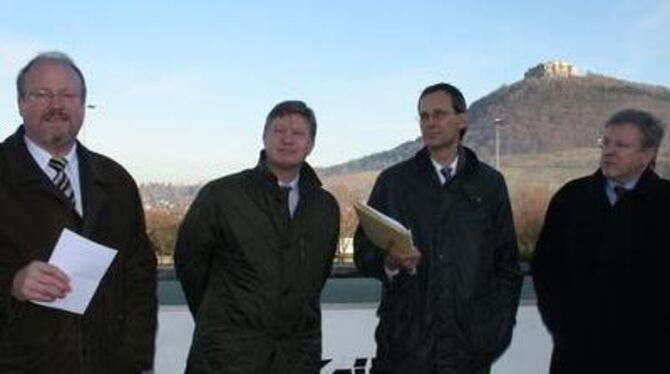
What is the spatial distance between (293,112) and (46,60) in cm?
115

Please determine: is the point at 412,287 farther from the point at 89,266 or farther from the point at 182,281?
the point at 89,266

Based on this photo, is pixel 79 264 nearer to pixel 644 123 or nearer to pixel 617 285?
pixel 617 285

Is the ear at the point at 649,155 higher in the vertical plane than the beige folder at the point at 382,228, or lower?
higher

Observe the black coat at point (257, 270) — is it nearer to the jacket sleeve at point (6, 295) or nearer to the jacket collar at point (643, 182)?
the jacket sleeve at point (6, 295)

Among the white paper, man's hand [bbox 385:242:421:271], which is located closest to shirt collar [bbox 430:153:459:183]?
man's hand [bbox 385:242:421:271]

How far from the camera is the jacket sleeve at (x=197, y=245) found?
3.98m

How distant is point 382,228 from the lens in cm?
377

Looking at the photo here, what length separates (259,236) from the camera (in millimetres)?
3855

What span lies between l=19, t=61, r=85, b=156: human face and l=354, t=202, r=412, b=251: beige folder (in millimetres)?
1179

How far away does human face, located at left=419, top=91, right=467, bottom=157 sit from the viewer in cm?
416

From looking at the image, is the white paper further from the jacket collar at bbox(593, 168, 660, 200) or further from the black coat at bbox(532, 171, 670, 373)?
the jacket collar at bbox(593, 168, 660, 200)

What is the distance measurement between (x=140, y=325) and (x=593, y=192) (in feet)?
6.83

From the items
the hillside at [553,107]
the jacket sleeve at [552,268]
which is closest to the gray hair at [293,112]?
the jacket sleeve at [552,268]

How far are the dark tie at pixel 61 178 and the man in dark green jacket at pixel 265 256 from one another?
861 mm
